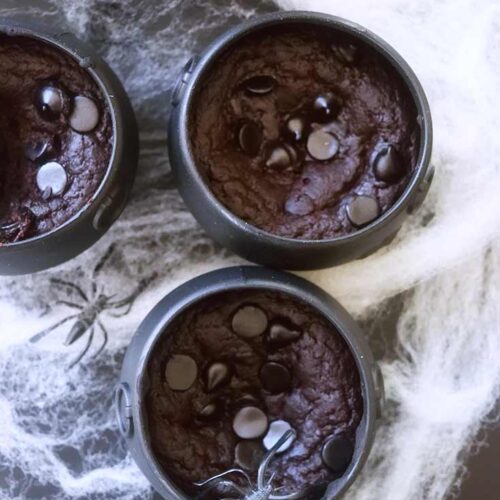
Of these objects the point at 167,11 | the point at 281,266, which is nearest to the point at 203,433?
the point at 281,266

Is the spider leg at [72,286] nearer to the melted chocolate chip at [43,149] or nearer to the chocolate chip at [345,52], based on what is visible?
the melted chocolate chip at [43,149]

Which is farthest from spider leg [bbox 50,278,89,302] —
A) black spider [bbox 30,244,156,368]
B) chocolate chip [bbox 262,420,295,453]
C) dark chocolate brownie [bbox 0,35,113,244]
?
chocolate chip [bbox 262,420,295,453]

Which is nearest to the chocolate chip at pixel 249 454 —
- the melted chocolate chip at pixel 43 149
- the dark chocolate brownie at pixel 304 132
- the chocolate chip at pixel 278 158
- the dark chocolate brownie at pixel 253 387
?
the dark chocolate brownie at pixel 253 387

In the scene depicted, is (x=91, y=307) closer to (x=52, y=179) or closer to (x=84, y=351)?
(x=84, y=351)

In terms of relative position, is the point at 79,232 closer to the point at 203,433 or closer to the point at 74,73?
the point at 74,73

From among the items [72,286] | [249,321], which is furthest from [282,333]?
[72,286]

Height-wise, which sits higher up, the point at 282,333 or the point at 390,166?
the point at 390,166
